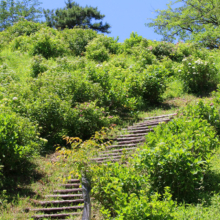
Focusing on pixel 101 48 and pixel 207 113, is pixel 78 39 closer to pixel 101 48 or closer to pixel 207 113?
pixel 101 48

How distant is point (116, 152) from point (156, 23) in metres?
15.9

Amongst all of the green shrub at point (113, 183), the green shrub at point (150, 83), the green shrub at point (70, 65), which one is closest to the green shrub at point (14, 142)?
the green shrub at point (113, 183)

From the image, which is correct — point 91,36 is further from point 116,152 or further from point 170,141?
point 170,141

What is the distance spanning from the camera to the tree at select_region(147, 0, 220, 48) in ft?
61.7

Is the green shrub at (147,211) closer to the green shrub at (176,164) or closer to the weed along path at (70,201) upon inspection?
the weed along path at (70,201)

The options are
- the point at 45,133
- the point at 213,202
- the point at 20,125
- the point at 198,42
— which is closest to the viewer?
the point at 213,202

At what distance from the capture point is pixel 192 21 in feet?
66.3

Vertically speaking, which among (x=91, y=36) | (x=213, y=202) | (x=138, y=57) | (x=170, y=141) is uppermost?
(x=91, y=36)

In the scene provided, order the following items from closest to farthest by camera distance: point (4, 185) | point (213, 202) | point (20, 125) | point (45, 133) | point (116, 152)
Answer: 1. point (213, 202)
2. point (4, 185)
3. point (20, 125)
4. point (116, 152)
5. point (45, 133)

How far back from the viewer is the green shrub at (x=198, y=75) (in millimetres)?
13055

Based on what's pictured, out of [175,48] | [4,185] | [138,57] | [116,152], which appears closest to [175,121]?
[116,152]

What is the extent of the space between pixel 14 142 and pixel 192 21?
17290 millimetres

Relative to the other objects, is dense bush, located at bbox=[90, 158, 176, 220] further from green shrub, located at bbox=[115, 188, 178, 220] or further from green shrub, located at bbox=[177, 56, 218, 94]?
green shrub, located at bbox=[177, 56, 218, 94]

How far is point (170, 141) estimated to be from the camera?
615 cm
